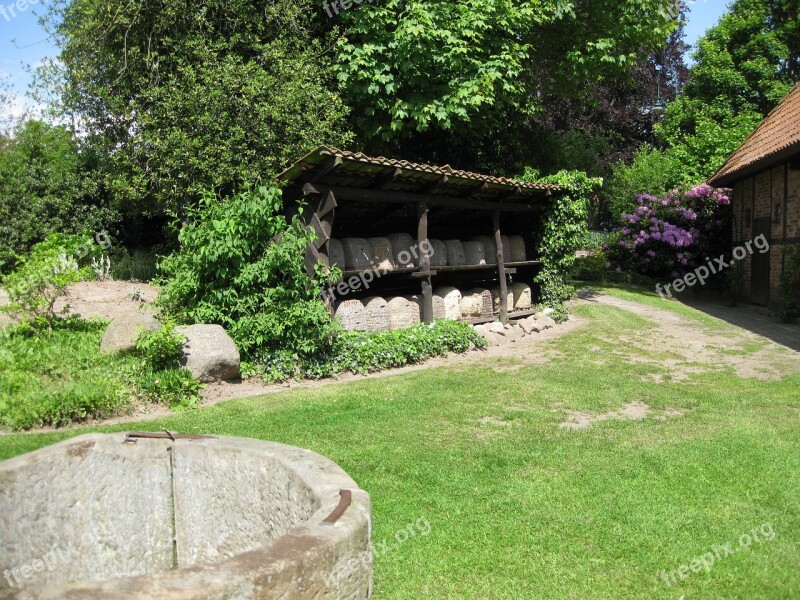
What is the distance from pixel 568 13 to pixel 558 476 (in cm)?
1353

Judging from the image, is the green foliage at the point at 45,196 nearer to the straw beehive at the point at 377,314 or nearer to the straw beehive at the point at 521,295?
the straw beehive at the point at 377,314

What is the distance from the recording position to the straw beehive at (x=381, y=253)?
11.3m

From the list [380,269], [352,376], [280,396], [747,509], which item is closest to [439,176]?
[380,269]

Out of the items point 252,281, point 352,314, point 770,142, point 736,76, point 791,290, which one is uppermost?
point 736,76

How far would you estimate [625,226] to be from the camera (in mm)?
21203

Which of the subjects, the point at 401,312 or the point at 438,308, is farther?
the point at 438,308

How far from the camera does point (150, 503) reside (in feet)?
10.1

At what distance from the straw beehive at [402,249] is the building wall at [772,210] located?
29.7 ft

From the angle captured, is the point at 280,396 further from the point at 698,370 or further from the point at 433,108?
the point at 433,108

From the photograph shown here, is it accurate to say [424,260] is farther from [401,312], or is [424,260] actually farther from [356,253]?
[356,253]

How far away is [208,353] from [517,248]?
8.06m

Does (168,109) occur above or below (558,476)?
above

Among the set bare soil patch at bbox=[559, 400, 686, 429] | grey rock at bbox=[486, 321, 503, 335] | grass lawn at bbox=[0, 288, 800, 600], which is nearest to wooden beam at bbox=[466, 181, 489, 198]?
grey rock at bbox=[486, 321, 503, 335]

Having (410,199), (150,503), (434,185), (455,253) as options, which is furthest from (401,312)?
(150,503)
